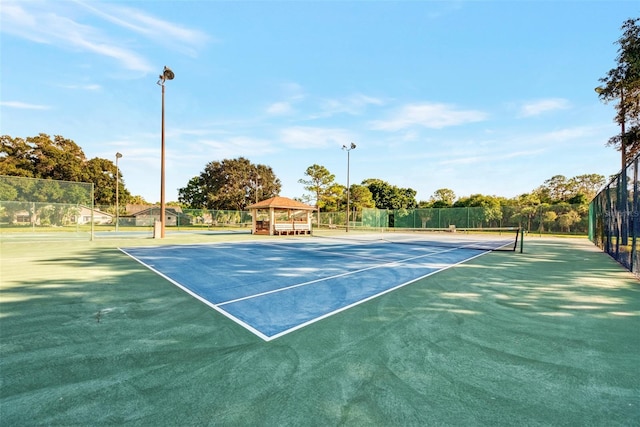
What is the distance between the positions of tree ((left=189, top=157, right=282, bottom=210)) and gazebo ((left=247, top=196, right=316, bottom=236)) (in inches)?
1023

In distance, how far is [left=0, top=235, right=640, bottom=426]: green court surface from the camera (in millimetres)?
2025

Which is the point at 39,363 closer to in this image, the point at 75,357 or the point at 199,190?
the point at 75,357

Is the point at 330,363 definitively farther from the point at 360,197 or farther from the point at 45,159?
the point at 45,159

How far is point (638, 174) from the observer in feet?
24.3

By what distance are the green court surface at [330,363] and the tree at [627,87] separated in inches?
570

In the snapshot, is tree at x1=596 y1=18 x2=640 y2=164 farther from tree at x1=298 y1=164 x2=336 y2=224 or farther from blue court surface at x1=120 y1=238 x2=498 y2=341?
tree at x1=298 y1=164 x2=336 y2=224

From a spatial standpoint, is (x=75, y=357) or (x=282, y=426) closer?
(x=282, y=426)

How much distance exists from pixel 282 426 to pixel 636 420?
7.87ft

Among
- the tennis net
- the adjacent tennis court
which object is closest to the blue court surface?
the adjacent tennis court

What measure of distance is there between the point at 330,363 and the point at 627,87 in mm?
22689

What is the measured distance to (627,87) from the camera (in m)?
15.8

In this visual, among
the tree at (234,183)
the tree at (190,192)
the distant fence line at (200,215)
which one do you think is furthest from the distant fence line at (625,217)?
the tree at (190,192)

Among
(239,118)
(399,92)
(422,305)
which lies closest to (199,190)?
(239,118)

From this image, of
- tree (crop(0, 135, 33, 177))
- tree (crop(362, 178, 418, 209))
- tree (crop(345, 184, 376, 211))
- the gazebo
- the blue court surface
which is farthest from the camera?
tree (crop(362, 178, 418, 209))
